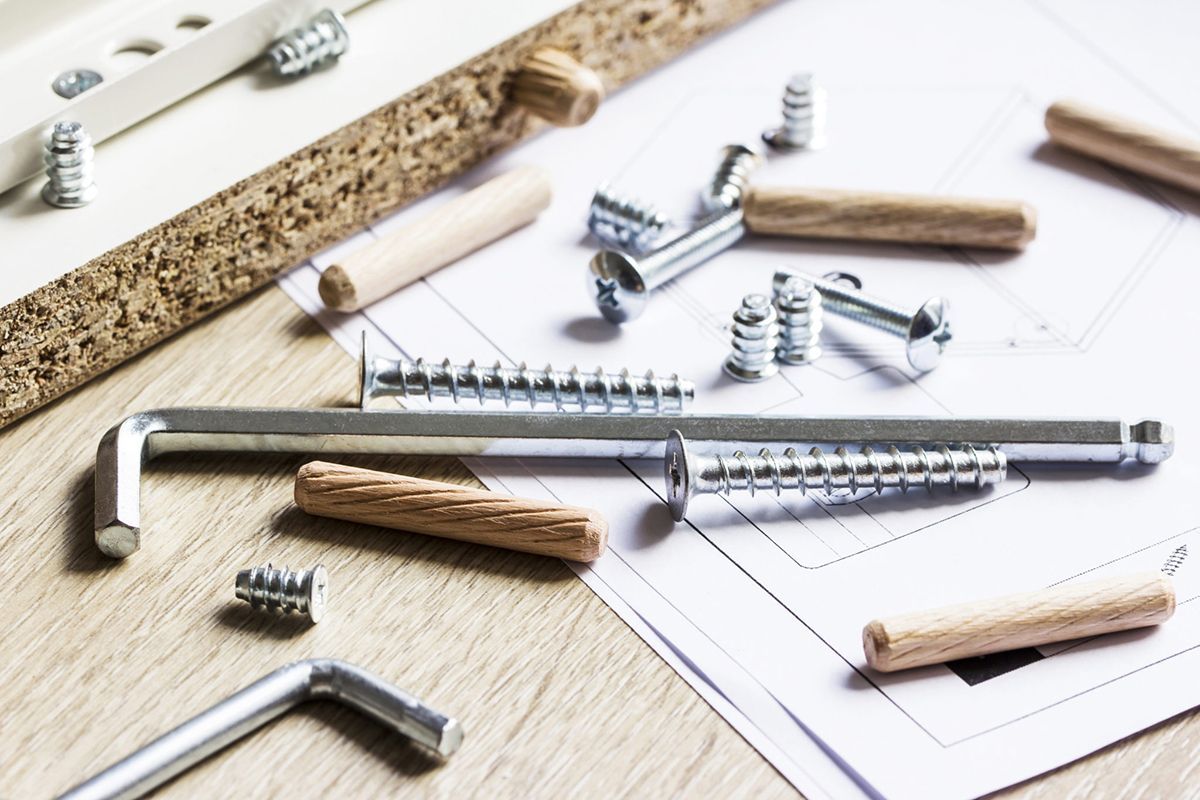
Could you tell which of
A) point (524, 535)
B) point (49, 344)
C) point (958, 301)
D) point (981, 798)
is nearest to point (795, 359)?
point (958, 301)

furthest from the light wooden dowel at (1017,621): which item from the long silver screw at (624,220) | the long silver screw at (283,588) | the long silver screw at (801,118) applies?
the long silver screw at (801,118)

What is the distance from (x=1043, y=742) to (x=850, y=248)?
0.57 m

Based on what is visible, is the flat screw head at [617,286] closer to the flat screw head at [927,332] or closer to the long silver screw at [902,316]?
the long silver screw at [902,316]

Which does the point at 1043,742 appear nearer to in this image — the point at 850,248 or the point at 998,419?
the point at 998,419

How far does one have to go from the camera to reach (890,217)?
1382 mm

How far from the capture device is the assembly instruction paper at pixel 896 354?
39.8 inches

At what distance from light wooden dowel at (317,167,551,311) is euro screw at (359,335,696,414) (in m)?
0.11

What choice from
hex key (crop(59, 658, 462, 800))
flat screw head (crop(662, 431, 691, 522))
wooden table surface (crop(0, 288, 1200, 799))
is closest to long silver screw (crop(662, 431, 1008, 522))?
flat screw head (crop(662, 431, 691, 522))

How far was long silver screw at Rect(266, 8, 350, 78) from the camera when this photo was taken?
1.36 metres

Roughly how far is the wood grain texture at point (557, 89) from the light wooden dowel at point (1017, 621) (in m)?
0.63

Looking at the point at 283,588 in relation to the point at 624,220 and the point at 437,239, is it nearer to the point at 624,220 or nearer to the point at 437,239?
the point at 437,239

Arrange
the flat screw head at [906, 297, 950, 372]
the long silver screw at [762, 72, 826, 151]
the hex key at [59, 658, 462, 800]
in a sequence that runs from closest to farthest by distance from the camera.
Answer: the hex key at [59, 658, 462, 800] → the flat screw head at [906, 297, 950, 372] → the long silver screw at [762, 72, 826, 151]

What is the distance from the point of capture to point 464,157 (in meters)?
1.46

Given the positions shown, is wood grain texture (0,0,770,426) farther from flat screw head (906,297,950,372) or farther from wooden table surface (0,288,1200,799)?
flat screw head (906,297,950,372)
